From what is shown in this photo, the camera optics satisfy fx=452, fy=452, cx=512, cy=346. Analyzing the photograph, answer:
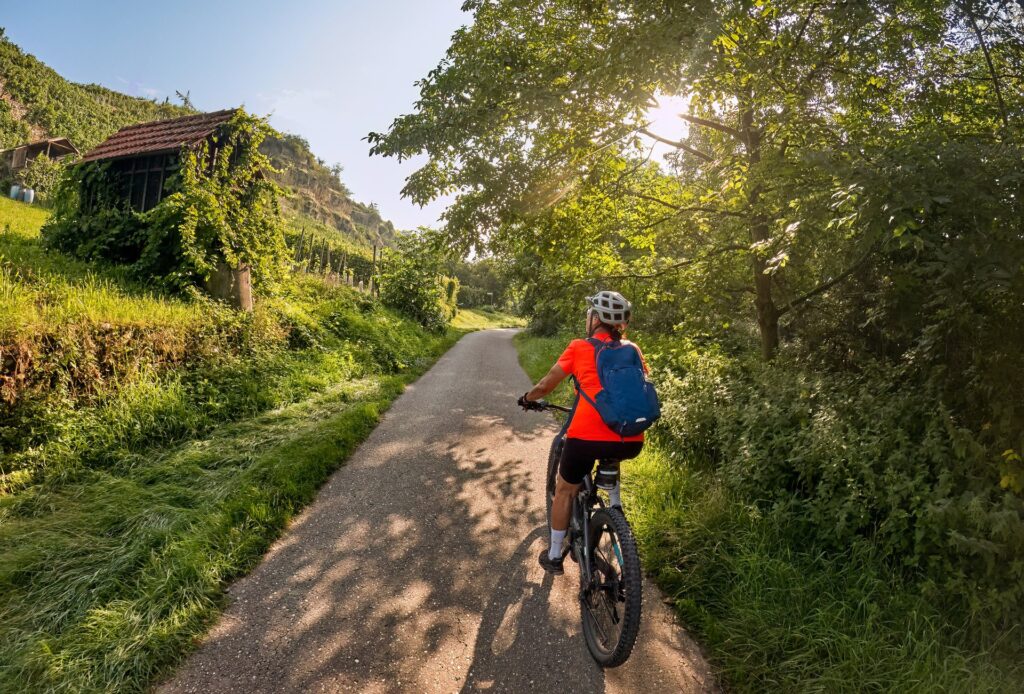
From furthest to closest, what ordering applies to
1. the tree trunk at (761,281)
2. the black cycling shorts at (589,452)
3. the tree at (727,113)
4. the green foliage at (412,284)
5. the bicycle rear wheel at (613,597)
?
the green foliage at (412,284) → the tree trunk at (761,281) → the tree at (727,113) → the black cycling shorts at (589,452) → the bicycle rear wheel at (613,597)

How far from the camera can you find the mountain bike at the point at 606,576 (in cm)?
252

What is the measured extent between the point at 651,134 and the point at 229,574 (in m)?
7.72

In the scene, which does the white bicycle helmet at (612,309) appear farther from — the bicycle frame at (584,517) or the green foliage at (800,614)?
the green foliage at (800,614)

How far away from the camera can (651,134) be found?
7.24 m

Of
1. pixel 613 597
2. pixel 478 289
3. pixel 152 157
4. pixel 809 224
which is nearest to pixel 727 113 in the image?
pixel 809 224

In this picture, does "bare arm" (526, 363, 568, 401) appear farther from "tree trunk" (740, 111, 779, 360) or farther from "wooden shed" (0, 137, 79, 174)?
"wooden shed" (0, 137, 79, 174)

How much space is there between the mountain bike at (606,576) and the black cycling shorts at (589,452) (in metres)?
0.08

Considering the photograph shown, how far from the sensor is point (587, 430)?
2.97 meters

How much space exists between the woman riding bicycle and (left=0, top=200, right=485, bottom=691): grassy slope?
2361mm

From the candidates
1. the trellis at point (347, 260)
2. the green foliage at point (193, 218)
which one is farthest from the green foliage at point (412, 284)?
the green foliage at point (193, 218)

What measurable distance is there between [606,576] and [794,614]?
1258 millimetres

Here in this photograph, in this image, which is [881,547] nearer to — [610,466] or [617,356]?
[610,466]

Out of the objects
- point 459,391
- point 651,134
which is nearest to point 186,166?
point 459,391

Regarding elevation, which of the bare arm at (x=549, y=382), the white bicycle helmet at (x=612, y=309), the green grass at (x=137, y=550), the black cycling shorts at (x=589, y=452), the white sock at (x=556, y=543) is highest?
the white bicycle helmet at (x=612, y=309)
